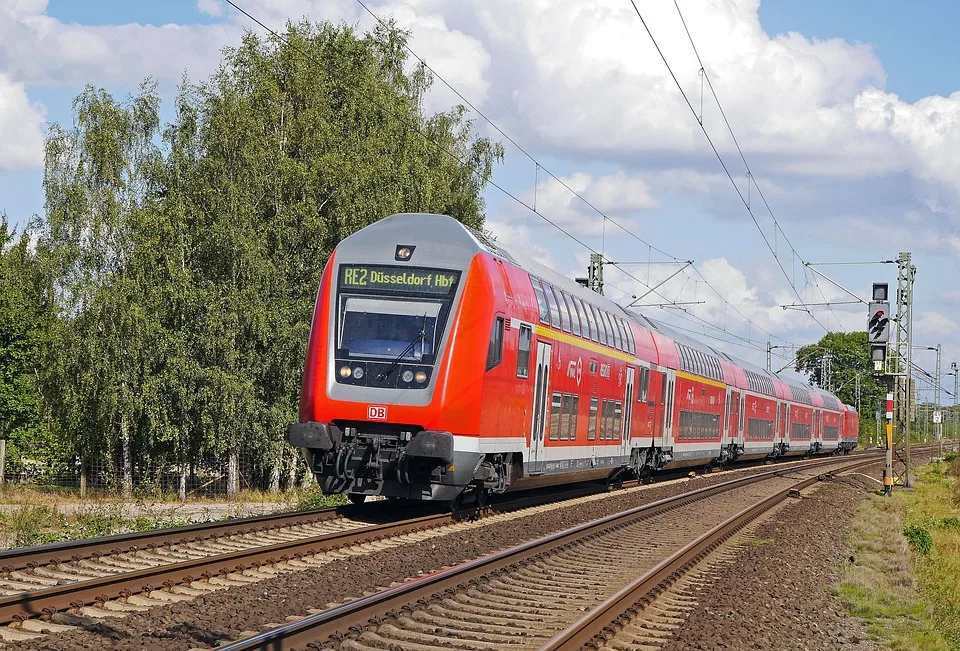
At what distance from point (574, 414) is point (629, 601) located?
11.2m

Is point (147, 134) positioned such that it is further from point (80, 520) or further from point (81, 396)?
point (80, 520)

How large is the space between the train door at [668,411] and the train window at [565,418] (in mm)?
9773

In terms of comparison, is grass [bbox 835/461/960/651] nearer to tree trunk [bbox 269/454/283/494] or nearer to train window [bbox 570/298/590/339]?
train window [bbox 570/298/590/339]

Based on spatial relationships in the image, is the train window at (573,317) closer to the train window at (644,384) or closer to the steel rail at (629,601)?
the steel rail at (629,601)

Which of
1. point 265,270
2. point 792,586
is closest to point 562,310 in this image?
point 792,586

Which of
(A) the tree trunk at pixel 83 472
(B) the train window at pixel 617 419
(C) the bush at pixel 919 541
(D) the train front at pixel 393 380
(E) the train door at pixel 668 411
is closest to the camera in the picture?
(D) the train front at pixel 393 380

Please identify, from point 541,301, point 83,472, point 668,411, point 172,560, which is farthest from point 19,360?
point 172,560

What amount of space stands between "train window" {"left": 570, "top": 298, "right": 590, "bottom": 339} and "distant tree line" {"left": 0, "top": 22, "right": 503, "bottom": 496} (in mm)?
9482

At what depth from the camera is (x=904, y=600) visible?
12.8m

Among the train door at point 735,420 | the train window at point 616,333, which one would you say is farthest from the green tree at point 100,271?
the train door at point 735,420

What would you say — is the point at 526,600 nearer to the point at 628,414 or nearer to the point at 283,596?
the point at 283,596

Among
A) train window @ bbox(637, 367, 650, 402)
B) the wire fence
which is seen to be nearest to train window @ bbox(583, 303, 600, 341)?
train window @ bbox(637, 367, 650, 402)

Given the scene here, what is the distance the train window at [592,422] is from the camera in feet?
75.8

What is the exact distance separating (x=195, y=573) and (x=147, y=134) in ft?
79.6
